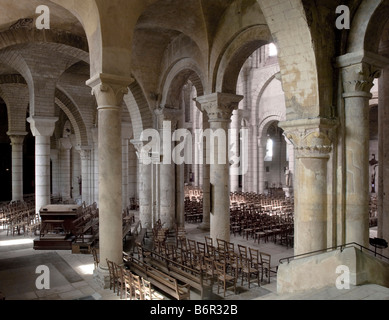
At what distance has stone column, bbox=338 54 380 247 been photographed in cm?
712

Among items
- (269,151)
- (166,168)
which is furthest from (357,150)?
(269,151)

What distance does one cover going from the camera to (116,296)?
7.77 m

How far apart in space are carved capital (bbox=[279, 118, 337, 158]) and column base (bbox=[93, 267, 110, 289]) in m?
5.42

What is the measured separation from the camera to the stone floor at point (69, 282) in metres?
5.40

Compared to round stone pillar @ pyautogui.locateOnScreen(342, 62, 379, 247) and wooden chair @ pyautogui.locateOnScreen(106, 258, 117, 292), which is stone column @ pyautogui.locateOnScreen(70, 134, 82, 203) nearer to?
wooden chair @ pyautogui.locateOnScreen(106, 258, 117, 292)

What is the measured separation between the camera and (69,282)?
9141mm

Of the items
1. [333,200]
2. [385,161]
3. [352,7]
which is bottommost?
[333,200]

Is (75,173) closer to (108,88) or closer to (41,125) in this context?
(41,125)

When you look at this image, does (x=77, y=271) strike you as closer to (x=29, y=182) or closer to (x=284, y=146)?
(x=29, y=182)

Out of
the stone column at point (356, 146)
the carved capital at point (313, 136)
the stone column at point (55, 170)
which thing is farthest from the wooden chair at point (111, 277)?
the stone column at point (55, 170)

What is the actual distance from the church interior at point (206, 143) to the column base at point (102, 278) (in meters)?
0.03

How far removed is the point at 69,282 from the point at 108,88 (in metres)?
5.32
